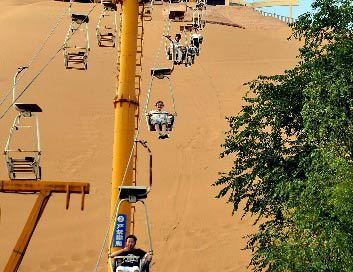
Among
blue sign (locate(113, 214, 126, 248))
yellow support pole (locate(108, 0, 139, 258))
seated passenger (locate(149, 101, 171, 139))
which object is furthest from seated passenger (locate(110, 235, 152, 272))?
seated passenger (locate(149, 101, 171, 139))

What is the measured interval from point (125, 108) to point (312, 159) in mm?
4841

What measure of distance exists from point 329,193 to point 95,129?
81.6ft

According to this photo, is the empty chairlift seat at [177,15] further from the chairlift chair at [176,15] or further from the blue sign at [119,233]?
the blue sign at [119,233]

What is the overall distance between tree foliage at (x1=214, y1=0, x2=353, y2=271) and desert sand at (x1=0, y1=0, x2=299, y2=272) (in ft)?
29.4

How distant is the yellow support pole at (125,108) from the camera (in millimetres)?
11375

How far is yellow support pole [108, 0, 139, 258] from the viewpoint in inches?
448

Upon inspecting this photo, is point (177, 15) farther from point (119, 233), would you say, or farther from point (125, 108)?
point (119, 233)

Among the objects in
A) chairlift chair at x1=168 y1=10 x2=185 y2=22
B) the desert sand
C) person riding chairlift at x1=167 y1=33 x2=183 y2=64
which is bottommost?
the desert sand

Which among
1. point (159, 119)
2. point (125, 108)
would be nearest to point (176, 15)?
point (159, 119)

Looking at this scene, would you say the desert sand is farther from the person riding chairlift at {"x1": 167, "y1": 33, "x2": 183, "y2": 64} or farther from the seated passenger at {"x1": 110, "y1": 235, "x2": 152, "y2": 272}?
the seated passenger at {"x1": 110, "y1": 235, "x2": 152, "y2": 272}

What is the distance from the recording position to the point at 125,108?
39.1ft

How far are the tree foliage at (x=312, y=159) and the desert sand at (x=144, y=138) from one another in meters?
8.96

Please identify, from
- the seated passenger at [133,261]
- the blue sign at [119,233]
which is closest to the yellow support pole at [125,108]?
the blue sign at [119,233]

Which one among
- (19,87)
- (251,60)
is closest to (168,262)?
(19,87)
